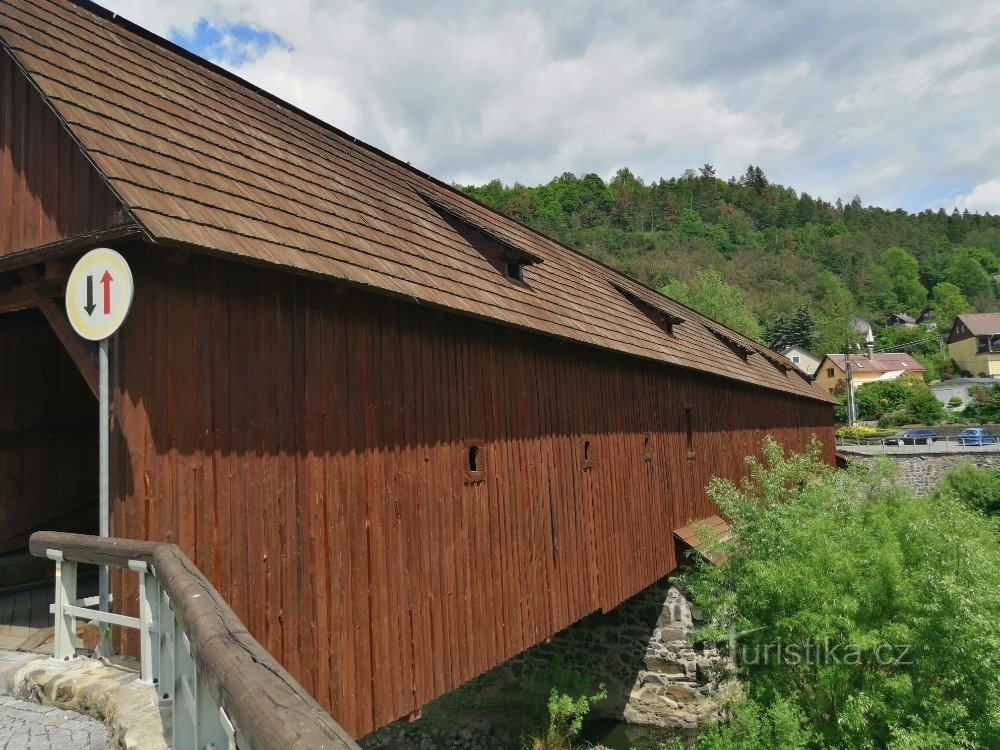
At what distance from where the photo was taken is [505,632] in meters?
6.66

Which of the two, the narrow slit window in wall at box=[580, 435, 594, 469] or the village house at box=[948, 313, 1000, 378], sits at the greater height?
the village house at box=[948, 313, 1000, 378]

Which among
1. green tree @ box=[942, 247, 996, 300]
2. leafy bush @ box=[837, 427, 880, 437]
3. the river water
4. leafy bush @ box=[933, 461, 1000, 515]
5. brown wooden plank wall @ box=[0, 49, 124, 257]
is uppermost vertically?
green tree @ box=[942, 247, 996, 300]

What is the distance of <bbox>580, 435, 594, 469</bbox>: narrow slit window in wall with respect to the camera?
28.6ft

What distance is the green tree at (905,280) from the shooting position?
98.1 metres

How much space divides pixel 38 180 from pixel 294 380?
213cm

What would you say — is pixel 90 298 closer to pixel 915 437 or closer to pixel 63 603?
pixel 63 603

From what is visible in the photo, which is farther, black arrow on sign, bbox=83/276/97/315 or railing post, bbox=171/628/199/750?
black arrow on sign, bbox=83/276/97/315

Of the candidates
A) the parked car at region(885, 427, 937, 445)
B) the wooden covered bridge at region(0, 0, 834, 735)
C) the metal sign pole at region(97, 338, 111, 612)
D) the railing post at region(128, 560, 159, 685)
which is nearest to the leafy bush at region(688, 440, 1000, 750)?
the wooden covered bridge at region(0, 0, 834, 735)

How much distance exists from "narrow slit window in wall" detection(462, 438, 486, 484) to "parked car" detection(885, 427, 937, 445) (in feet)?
105

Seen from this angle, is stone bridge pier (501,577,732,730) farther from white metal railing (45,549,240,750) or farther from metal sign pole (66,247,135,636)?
metal sign pole (66,247,135,636)

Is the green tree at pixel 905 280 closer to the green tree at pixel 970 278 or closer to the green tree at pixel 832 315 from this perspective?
the green tree at pixel 970 278

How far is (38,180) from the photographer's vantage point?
4547mm

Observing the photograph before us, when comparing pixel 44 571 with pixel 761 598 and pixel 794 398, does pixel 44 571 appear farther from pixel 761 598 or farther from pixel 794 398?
pixel 794 398

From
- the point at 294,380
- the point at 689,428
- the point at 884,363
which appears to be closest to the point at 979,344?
the point at 884,363
